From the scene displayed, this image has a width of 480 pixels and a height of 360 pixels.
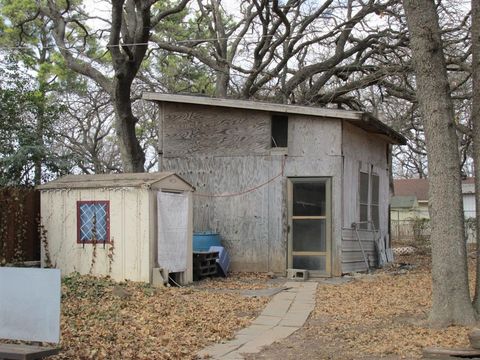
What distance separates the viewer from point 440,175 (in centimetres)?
789

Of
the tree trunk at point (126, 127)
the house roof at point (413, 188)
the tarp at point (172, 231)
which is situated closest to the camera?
the tarp at point (172, 231)

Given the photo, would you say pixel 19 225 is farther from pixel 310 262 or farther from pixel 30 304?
pixel 30 304

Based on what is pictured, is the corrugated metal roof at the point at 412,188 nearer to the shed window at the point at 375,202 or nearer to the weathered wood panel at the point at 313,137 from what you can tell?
the shed window at the point at 375,202

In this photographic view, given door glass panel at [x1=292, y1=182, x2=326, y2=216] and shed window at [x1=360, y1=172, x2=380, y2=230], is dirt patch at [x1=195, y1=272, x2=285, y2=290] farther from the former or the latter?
shed window at [x1=360, y1=172, x2=380, y2=230]

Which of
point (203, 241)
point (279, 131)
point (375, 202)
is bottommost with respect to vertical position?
point (203, 241)

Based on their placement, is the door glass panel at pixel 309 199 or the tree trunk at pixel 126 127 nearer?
the door glass panel at pixel 309 199

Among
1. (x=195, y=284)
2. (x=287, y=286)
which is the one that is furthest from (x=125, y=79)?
(x=287, y=286)

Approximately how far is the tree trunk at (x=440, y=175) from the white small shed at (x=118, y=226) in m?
5.90

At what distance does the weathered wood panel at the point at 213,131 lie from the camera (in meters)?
15.0

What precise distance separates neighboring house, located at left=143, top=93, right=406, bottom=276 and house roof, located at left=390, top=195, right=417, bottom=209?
3103cm

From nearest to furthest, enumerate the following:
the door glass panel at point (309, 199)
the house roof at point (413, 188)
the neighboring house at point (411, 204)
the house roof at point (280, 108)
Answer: the house roof at point (280, 108) < the door glass panel at point (309, 199) < the neighboring house at point (411, 204) < the house roof at point (413, 188)

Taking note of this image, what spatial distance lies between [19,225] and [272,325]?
6.83 m

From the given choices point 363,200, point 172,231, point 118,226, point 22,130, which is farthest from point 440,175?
point 22,130

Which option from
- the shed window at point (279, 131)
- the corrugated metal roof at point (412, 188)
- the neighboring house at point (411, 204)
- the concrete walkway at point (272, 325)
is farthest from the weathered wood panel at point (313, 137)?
the corrugated metal roof at point (412, 188)
